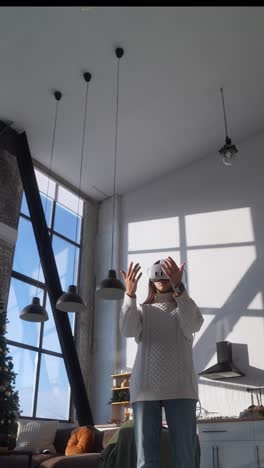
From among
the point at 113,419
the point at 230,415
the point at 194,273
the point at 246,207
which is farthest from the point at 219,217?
the point at 113,419

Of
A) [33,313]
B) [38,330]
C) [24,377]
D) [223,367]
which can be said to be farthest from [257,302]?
[24,377]

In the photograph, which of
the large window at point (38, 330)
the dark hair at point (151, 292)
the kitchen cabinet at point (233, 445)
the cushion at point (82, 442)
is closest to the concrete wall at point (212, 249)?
the large window at point (38, 330)

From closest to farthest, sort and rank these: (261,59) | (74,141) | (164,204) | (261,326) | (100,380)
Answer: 1. (261,59)
2. (261,326)
3. (74,141)
4. (100,380)
5. (164,204)

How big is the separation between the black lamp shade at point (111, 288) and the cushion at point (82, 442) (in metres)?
1.55

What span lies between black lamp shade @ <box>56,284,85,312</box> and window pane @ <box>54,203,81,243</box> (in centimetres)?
345

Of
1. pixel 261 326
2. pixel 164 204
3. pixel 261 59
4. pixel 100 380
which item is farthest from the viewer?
pixel 164 204

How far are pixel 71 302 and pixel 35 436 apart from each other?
186cm

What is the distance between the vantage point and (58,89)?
6.55 metres

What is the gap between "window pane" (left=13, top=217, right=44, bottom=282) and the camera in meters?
7.40

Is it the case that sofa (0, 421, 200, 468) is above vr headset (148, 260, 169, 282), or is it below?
below

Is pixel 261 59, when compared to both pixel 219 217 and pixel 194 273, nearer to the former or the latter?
pixel 219 217

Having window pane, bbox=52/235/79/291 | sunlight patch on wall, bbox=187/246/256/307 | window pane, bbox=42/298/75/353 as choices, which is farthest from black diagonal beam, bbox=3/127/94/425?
sunlight patch on wall, bbox=187/246/256/307

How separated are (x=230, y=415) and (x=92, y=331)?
3.07 metres

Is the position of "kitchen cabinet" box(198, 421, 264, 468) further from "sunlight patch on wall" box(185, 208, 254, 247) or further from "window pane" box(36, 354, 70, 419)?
"sunlight patch on wall" box(185, 208, 254, 247)
